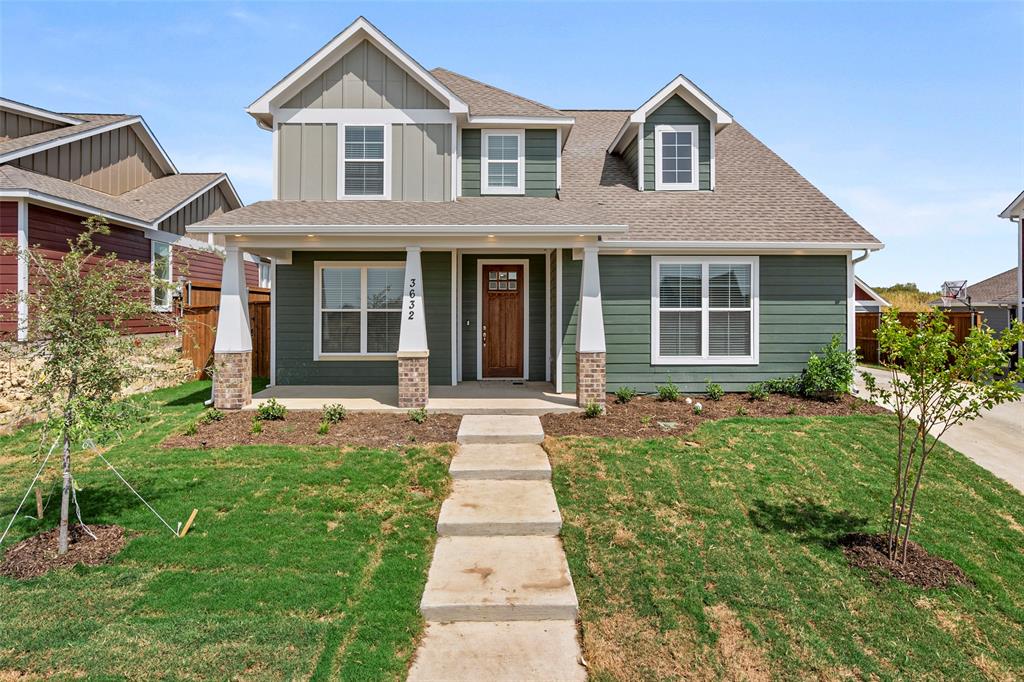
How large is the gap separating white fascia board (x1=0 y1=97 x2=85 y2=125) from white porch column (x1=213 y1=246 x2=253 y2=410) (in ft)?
28.0

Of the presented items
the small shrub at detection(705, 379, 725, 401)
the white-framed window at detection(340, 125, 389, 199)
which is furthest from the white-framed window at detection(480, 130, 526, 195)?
→ the small shrub at detection(705, 379, 725, 401)

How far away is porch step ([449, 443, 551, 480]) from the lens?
6.15m

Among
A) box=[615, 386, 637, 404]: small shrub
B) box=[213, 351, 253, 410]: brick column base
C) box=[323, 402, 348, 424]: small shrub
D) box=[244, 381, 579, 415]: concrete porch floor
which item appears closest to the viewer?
box=[323, 402, 348, 424]: small shrub

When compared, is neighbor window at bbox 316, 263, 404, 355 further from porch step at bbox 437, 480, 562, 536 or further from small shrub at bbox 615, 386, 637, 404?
porch step at bbox 437, 480, 562, 536

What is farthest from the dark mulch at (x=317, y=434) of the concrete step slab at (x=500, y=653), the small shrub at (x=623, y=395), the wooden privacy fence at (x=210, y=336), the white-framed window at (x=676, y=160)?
the white-framed window at (x=676, y=160)

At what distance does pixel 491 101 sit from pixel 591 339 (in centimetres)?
584

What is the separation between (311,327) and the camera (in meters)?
11.1

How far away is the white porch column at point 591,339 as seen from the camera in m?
8.80

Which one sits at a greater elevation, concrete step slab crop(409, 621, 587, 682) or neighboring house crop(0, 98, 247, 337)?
neighboring house crop(0, 98, 247, 337)

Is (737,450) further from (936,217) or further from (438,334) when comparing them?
(936,217)

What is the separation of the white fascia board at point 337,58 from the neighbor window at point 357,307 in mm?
3307

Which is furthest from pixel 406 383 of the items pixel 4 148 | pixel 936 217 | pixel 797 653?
pixel 936 217

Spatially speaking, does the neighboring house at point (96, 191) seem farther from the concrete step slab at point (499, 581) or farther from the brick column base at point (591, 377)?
the brick column base at point (591, 377)

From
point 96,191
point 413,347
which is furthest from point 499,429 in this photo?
point 96,191
